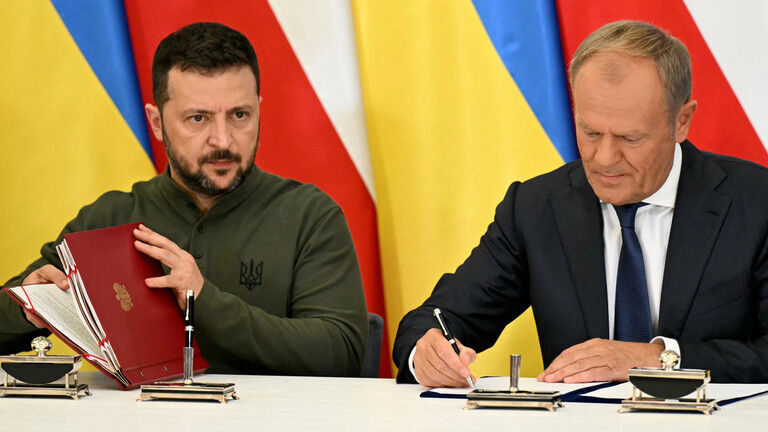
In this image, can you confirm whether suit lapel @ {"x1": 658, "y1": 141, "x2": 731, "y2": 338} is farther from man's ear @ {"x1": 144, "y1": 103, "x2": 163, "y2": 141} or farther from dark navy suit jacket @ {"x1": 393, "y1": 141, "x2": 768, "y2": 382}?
man's ear @ {"x1": 144, "y1": 103, "x2": 163, "y2": 141}

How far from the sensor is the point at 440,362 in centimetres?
167

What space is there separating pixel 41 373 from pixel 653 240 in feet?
4.14

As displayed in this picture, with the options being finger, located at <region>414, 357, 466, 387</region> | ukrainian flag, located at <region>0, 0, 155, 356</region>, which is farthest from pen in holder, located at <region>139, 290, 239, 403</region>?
ukrainian flag, located at <region>0, 0, 155, 356</region>

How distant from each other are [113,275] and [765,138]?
1830 mm

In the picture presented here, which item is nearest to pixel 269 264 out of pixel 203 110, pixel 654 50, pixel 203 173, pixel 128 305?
pixel 203 173

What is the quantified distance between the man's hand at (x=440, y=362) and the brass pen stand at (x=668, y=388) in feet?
1.02

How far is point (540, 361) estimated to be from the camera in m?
2.82

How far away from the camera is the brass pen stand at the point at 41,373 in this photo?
1.58m

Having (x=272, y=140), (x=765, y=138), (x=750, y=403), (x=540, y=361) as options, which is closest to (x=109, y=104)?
(x=272, y=140)

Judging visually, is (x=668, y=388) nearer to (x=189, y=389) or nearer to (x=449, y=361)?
(x=449, y=361)

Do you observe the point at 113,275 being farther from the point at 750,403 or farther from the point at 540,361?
the point at 540,361

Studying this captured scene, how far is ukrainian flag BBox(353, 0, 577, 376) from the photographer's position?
286cm

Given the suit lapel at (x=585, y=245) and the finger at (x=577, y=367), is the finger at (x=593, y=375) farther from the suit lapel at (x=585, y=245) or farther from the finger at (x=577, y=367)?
the suit lapel at (x=585, y=245)

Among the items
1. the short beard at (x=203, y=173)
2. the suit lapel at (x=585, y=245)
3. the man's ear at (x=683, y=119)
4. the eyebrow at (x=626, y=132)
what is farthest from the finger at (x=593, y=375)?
the short beard at (x=203, y=173)
